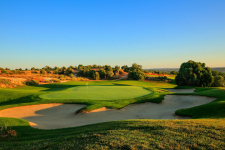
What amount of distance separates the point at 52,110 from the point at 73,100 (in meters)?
2.18

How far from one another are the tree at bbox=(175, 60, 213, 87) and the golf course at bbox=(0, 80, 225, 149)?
16579 millimetres

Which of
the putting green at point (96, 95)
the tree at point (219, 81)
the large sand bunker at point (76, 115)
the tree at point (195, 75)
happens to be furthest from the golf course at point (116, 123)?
the tree at point (219, 81)

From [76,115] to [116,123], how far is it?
5.52m

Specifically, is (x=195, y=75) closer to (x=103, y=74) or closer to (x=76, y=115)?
(x=76, y=115)

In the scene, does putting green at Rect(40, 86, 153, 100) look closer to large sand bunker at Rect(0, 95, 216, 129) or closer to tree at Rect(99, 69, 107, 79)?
large sand bunker at Rect(0, 95, 216, 129)

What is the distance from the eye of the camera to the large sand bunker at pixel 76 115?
10.3m

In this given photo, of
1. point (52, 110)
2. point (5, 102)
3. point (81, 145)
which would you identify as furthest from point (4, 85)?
point (81, 145)

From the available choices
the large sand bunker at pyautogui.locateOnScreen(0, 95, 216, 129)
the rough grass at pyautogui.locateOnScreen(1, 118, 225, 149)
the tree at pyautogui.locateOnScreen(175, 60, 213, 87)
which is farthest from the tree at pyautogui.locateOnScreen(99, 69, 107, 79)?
the rough grass at pyautogui.locateOnScreen(1, 118, 225, 149)

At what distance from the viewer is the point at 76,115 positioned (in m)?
11.3

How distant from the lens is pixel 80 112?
11.6 meters

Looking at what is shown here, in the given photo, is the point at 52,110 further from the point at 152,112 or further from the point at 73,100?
the point at 152,112

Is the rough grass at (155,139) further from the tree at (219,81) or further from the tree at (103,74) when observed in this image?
the tree at (103,74)

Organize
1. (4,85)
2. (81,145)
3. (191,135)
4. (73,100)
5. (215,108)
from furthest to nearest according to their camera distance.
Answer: (4,85)
(73,100)
(215,108)
(191,135)
(81,145)

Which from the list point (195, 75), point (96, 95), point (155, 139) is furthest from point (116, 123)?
point (195, 75)
